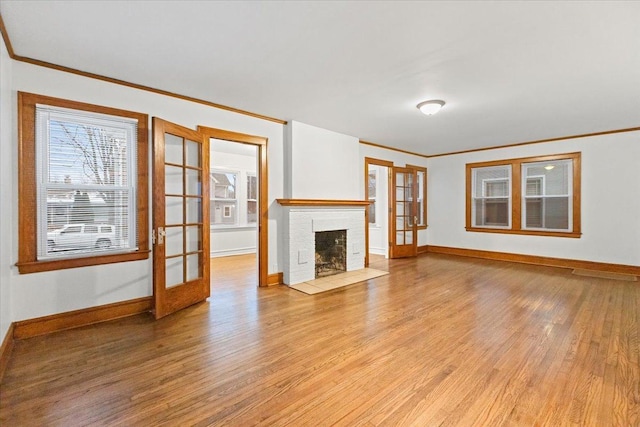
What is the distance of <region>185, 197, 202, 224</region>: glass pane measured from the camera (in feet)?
11.8

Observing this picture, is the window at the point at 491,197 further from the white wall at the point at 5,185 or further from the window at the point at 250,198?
the white wall at the point at 5,185

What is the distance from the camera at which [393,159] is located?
6820 mm

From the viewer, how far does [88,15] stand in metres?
2.12

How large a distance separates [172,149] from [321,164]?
7.81 feet

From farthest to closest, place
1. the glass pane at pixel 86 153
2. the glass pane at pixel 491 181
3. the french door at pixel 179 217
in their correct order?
the glass pane at pixel 491 181 < the french door at pixel 179 217 < the glass pane at pixel 86 153

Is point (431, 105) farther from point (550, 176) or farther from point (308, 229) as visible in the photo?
point (550, 176)

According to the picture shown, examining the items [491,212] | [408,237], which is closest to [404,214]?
[408,237]

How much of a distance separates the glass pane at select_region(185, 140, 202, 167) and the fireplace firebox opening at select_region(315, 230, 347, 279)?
2.38 metres

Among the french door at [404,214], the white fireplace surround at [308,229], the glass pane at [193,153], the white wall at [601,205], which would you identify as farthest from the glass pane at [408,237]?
the glass pane at [193,153]

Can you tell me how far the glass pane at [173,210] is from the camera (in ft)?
11.0

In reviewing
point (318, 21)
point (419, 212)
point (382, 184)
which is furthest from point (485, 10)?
point (419, 212)

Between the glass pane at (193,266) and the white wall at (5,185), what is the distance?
1.50 metres

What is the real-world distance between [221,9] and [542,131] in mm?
5701

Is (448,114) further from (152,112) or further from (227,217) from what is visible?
(227,217)
